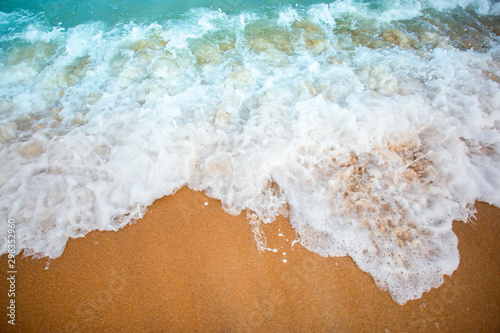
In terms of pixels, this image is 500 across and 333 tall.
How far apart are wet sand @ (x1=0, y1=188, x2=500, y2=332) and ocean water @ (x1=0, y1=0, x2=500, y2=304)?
A: 17 cm

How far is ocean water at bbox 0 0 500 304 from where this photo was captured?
9.36 feet

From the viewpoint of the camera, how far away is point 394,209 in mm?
2910

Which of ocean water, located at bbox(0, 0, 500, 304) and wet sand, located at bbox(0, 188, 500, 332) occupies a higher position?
ocean water, located at bbox(0, 0, 500, 304)

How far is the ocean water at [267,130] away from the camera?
2852 mm

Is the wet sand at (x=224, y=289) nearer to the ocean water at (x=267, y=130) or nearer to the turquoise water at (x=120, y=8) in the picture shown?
the ocean water at (x=267, y=130)

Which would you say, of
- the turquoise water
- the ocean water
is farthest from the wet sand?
the turquoise water

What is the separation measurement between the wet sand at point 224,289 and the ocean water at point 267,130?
168 millimetres

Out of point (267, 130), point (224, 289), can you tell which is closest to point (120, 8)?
point (267, 130)

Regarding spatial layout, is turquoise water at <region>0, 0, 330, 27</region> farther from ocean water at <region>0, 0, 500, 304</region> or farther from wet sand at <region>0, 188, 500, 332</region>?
wet sand at <region>0, 188, 500, 332</region>

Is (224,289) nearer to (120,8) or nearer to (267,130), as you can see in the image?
(267,130)

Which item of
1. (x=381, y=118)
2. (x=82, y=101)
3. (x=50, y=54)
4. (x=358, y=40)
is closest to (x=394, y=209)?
(x=381, y=118)

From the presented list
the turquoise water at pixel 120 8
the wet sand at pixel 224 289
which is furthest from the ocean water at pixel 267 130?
Answer: the turquoise water at pixel 120 8

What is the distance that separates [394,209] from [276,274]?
1.56 metres

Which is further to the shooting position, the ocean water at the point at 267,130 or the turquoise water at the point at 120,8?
the turquoise water at the point at 120,8
